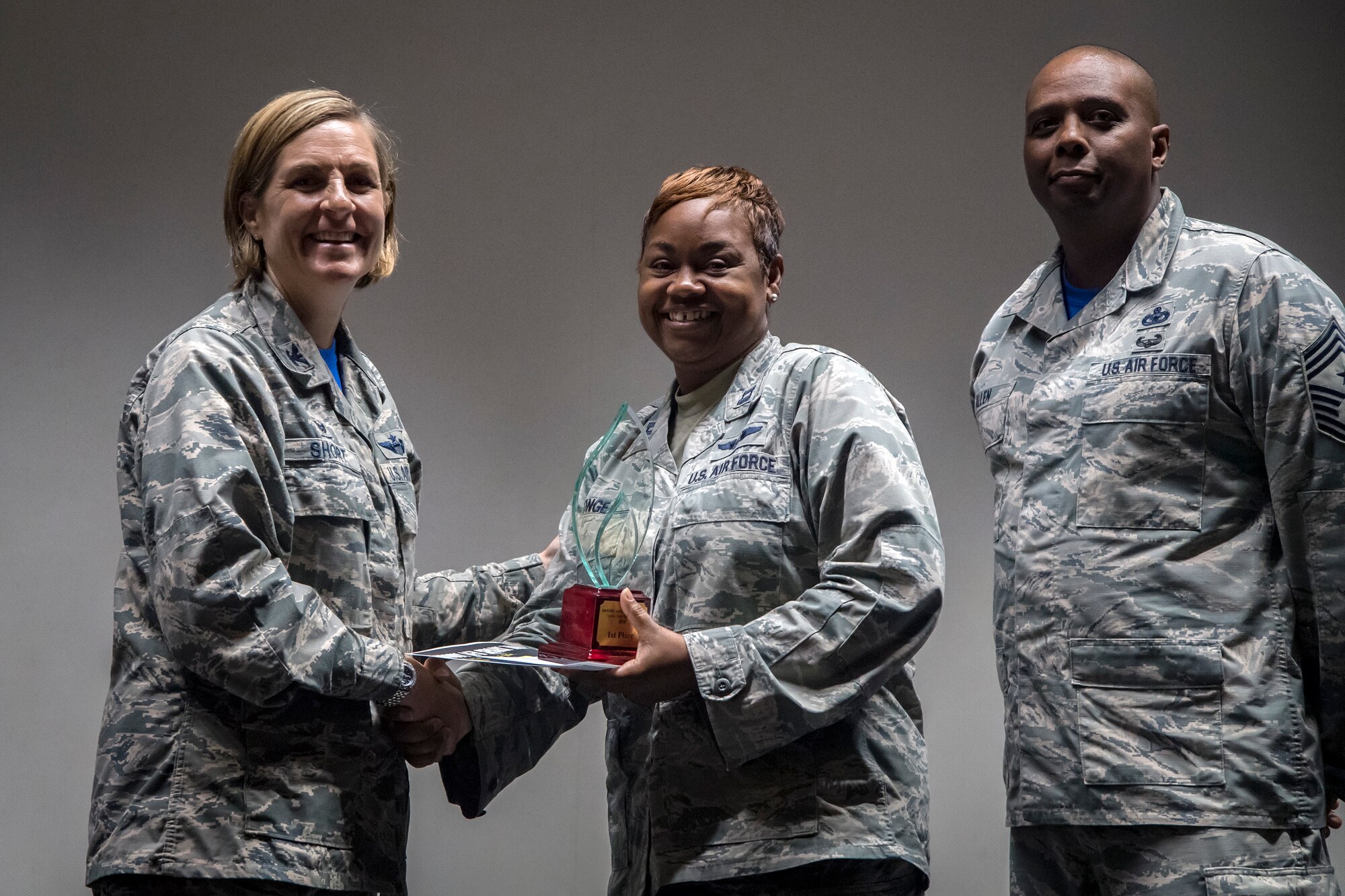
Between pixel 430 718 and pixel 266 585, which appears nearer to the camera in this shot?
pixel 266 585

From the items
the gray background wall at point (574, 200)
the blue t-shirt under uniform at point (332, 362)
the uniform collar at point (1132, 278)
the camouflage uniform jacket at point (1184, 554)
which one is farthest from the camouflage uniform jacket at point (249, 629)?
the gray background wall at point (574, 200)

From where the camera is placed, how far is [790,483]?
5.44ft

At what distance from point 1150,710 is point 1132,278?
606mm

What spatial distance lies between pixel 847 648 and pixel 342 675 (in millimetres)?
654

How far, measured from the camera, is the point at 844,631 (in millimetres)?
1515

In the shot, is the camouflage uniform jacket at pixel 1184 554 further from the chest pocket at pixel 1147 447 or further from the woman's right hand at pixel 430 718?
the woman's right hand at pixel 430 718

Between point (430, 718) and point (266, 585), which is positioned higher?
point (266, 585)

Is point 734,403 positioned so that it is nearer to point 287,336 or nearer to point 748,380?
point 748,380

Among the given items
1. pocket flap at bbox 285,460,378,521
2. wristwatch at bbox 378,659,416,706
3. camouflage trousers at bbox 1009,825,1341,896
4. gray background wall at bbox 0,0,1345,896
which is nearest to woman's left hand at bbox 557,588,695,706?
wristwatch at bbox 378,659,416,706

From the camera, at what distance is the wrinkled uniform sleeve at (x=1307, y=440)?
1510mm

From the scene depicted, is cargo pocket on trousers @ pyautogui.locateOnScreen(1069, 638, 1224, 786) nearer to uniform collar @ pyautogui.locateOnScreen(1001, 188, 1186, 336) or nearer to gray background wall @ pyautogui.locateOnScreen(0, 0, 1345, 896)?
uniform collar @ pyautogui.locateOnScreen(1001, 188, 1186, 336)

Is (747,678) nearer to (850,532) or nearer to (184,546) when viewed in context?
(850,532)

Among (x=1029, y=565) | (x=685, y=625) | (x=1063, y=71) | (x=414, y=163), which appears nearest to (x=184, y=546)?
(x=685, y=625)

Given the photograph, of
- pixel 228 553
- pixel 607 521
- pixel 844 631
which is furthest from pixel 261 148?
pixel 844 631
